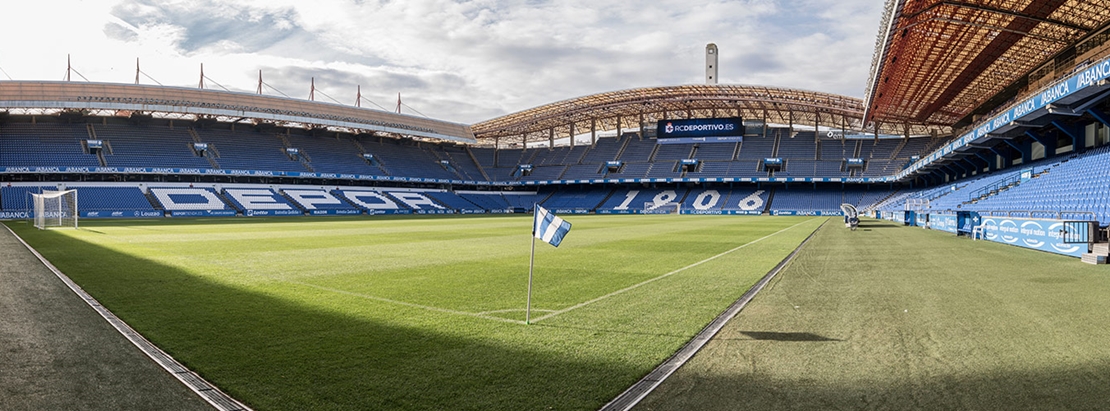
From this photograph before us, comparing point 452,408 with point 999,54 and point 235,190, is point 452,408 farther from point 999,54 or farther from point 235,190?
point 235,190

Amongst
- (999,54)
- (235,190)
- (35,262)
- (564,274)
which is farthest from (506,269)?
(235,190)

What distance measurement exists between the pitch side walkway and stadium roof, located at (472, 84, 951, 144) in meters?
60.0

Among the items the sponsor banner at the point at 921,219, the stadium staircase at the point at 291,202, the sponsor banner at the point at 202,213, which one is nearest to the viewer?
the sponsor banner at the point at 921,219

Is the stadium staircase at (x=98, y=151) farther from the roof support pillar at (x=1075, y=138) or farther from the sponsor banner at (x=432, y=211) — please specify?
the roof support pillar at (x=1075, y=138)

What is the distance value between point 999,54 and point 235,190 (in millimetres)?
66066

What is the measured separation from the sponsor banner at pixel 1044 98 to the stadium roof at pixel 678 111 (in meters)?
27.2

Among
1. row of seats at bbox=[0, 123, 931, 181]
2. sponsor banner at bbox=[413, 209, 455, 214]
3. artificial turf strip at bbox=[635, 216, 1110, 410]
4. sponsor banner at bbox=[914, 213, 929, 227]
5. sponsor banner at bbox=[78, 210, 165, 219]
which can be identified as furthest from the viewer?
sponsor banner at bbox=[413, 209, 455, 214]

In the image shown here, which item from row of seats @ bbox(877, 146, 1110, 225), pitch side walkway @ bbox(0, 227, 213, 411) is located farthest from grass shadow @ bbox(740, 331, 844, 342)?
row of seats @ bbox(877, 146, 1110, 225)

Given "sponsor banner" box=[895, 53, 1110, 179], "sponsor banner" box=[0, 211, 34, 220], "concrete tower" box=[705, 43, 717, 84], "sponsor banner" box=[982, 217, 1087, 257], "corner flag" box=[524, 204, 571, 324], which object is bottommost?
"sponsor banner" box=[0, 211, 34, 220]

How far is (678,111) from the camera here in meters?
75.7

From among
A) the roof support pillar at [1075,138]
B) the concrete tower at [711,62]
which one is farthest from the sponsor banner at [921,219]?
the concrete tower at [711,62]

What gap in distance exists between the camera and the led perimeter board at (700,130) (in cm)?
7706

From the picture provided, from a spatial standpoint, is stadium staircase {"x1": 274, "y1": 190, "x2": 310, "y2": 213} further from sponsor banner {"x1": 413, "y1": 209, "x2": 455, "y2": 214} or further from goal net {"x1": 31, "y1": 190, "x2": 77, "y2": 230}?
goal net {"x1": 31, "y1": 190, "x2": 77, "y2": 230}

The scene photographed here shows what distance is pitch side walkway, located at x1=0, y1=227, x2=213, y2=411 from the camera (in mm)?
4559
